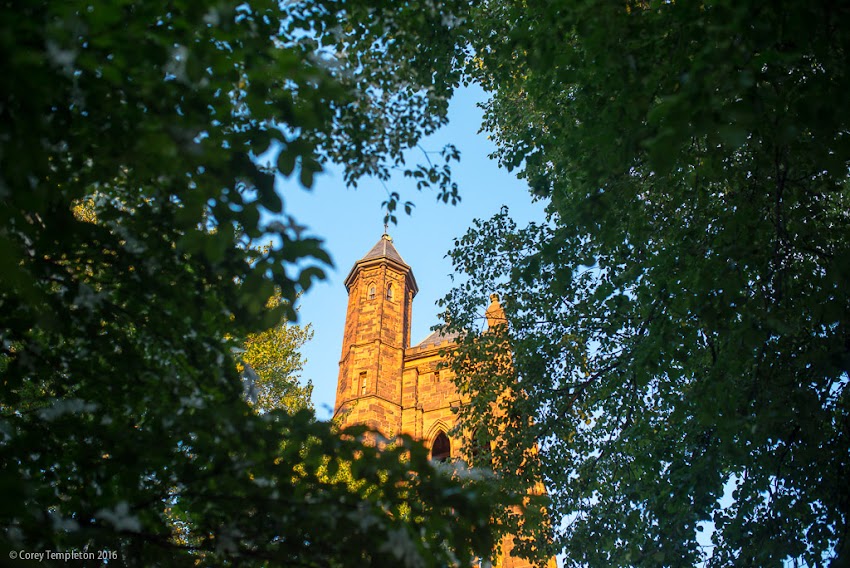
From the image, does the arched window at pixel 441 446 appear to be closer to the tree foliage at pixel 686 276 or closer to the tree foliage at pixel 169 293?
the tree foliage at pixel 686 276

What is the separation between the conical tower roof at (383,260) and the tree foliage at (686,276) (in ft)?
64.9

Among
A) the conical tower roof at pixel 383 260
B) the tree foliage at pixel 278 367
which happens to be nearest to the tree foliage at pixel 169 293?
the tree foliage at pixel 278 367

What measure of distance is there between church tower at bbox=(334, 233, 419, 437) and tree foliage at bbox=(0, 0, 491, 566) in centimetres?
2084

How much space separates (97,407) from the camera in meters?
3.82

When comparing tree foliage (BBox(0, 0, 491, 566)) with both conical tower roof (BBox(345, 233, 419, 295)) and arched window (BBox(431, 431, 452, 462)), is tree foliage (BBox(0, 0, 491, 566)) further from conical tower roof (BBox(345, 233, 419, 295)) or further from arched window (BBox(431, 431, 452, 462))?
Answer: conical tower roof (BBox(345, 233, 419, 295))

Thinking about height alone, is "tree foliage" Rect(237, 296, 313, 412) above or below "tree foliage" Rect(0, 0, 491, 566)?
above

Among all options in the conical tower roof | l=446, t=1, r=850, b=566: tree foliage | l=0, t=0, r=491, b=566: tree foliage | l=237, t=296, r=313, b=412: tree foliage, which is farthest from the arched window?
l=0, t=0, r=491, b=566: tree foliage

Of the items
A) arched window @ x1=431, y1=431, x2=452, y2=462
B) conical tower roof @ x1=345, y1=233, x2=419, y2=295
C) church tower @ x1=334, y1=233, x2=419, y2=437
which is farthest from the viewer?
conical tower roof @ x1=345, y1=233, x2=419, y2=295

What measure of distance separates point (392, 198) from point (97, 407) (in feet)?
7.61

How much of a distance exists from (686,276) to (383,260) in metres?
23.8

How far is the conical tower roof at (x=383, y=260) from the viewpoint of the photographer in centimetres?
2917

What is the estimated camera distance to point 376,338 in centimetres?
2692

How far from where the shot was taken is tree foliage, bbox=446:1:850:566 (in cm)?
Result: 365

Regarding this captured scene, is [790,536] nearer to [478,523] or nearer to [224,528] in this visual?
[478,523]
